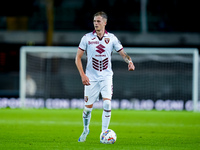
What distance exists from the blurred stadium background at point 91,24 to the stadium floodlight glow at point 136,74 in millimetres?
4503

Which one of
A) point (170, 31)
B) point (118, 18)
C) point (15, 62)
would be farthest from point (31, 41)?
point (170, 31)

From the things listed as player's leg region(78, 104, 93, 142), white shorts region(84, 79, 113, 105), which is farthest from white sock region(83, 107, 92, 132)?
white shorts region(84, 79, 113, 105)

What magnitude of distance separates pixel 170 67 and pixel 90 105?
13312 millimetres

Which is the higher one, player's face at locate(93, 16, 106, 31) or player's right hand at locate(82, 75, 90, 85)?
player's face at locate(93, 16, 106, 31)

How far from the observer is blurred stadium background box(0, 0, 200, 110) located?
25812 millimetres

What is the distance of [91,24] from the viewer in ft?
83.7

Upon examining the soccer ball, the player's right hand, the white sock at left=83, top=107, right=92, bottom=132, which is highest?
the player's right hand

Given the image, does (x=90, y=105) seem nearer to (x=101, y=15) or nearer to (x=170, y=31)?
(x=101, y=15)

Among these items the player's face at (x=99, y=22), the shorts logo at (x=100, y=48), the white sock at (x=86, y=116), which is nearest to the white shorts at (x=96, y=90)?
the white sock at (x=86, y=116)

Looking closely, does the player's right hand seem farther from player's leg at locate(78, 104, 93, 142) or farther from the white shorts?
player's leg at locate(78, 104, 93, 142)

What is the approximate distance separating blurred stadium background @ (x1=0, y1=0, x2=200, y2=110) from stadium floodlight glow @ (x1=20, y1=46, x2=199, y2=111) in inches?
177

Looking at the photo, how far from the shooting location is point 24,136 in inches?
353

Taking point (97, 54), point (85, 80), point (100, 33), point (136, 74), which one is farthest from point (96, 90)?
point (136, 74)

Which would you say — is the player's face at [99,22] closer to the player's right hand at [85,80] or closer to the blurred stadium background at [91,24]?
the player's right hand at [85,80]
